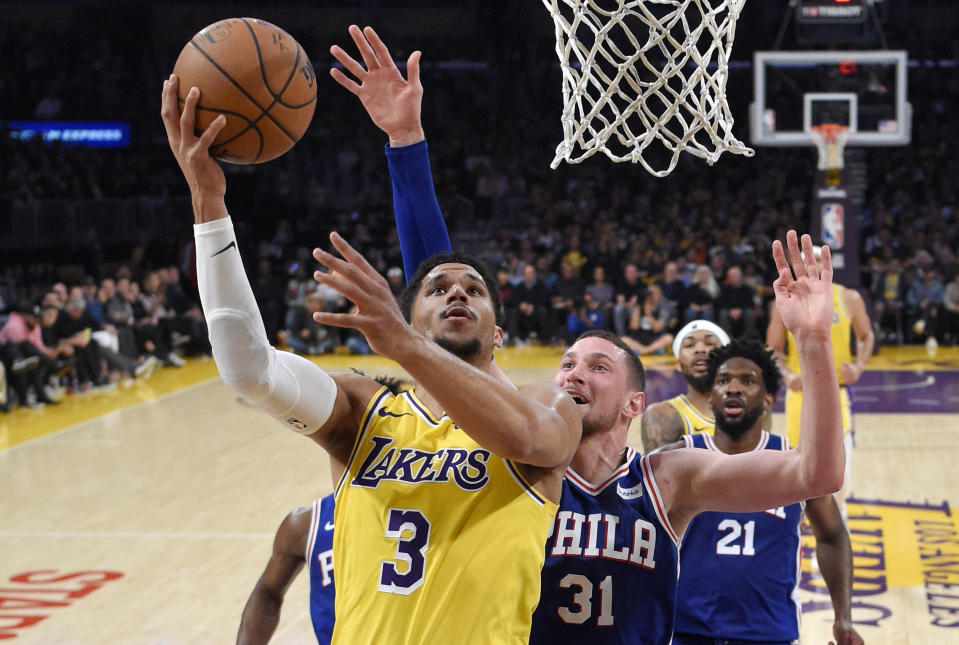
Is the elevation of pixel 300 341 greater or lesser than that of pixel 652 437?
lesser

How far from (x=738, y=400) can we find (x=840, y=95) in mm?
8057

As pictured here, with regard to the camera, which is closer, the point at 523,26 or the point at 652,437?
the point at 652,437

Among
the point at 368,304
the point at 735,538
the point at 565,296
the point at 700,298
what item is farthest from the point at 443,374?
the point at 565,296

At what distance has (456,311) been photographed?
2670 mm

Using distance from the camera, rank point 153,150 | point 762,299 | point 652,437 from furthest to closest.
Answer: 1. point 153,150
2. point 762,299
3. point 652,437

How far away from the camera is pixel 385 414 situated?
279 centimetres

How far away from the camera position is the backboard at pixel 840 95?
11719 millimetres

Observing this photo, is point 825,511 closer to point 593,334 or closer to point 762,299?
point 593,334

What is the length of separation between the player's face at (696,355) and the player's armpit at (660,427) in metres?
0.24

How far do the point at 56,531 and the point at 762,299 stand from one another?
1142 cm

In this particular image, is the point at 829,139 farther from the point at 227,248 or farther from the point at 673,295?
the point at 227,248

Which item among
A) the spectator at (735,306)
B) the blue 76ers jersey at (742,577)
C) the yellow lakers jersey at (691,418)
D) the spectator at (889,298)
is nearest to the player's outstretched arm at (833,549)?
the blue 76ers jersey at (742,577)

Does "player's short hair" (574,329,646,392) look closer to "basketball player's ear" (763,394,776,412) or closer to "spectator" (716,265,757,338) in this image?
"basketball player's ear" (763,394,776,412)

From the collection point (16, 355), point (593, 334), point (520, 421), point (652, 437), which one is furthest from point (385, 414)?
point (16, 355)
